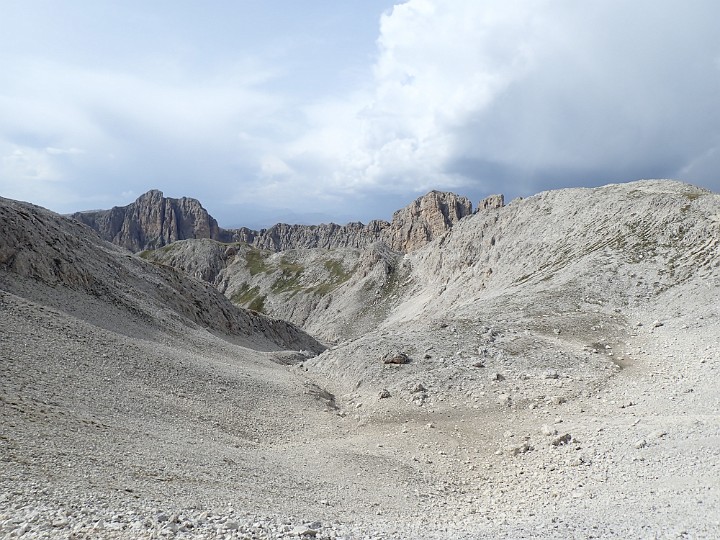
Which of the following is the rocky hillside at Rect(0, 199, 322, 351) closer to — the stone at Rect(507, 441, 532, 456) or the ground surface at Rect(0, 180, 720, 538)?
the ground surface at Rect(0, 180, 720, 538)

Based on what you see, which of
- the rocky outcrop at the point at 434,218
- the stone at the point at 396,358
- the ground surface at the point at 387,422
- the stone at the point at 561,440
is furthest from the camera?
the rocky outcrop at the point at 434,218

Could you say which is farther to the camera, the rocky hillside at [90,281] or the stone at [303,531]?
the rocky hillside at [90,281]

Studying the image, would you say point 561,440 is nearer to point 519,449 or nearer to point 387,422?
point 519,449

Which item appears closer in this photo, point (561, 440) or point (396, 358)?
point (561, 440)

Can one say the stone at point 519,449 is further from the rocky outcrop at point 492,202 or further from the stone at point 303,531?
the rocky outcrop at point 492,202

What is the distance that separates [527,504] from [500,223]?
80394mm

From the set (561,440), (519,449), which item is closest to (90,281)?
(519,449)

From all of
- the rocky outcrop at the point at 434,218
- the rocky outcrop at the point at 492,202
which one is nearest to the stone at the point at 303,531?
the rocky outcrop at the point at 492,202

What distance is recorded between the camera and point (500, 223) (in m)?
90.3

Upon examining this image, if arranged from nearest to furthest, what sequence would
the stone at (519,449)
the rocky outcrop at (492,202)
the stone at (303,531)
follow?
the stone at (303,531)
the stone at (519,449)
the rocky outcrop at (492,202)

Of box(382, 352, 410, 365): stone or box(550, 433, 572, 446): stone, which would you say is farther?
box(382, 352, 410, 365): stone

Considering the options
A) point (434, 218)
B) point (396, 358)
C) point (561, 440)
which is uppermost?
point (434, 218)

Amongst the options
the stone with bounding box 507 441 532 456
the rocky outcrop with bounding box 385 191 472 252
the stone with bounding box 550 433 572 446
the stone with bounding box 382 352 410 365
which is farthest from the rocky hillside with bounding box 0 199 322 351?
the rocky outcrop with bounding box 385 191 472 252

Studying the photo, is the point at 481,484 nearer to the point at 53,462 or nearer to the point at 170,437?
the point at 170,437
